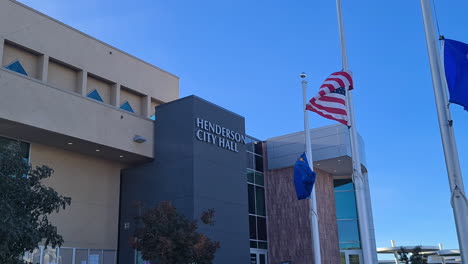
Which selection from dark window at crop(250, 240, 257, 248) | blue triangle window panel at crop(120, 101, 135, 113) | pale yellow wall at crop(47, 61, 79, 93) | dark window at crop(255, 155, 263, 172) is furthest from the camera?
dark window at crop(255, 155, 263, 172)

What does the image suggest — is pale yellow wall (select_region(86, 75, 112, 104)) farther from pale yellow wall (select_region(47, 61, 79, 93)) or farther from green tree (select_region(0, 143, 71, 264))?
green tree (select_region(0, 143, 71, 264))

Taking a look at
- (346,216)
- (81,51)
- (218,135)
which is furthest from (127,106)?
(346,216)

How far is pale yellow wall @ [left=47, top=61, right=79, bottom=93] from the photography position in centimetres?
2432

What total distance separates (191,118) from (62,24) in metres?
8.05

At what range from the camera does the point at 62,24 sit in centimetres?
2472

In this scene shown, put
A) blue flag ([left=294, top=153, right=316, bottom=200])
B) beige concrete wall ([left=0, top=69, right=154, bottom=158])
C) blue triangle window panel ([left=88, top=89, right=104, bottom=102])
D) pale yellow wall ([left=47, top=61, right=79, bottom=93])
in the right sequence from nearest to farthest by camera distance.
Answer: blue flag ([left=294, top=153, right=316, bottom=200]), beige concrete wall ([left=0, top=69, right=154, bottom=158]), pale yellow wall ([left=47, top=61, right=79, bottom=93]), blue triangle window panel ([left=88, top=89, right=104, bottom=102])

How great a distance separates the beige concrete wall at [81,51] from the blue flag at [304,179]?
12.3 metres

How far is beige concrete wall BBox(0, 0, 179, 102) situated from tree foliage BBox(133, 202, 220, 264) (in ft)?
35.4

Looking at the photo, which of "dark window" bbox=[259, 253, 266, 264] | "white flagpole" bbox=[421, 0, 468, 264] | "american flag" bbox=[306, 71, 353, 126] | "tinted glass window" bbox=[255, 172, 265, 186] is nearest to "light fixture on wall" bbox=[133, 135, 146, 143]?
"tinted glass window" bbox=[255, 172, 265, 186]

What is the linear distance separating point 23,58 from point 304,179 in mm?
14289

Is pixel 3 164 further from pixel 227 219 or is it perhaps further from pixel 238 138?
pixel 238 138


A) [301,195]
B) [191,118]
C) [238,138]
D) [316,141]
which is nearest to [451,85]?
[301,195]

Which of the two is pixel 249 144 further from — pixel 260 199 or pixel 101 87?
pixel 101 87

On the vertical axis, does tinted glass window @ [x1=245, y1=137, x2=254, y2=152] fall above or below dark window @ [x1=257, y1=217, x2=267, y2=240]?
above
